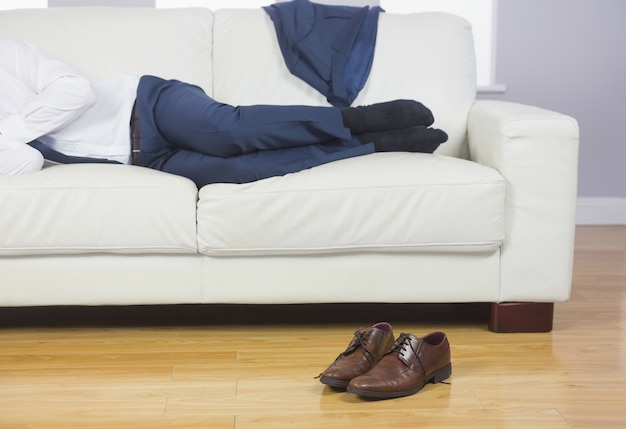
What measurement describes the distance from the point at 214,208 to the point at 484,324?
824 mm

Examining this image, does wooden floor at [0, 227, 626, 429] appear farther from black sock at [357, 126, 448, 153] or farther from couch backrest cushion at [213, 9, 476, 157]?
couch backrest cushion at [213, 9, 476, 157]

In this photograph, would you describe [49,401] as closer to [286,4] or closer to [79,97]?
[79,97]

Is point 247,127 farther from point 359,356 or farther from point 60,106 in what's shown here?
point 359,356

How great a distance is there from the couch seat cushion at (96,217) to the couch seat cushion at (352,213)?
0.21 feet

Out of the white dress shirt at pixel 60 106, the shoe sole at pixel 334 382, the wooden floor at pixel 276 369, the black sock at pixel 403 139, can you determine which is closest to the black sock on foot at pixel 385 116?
the black sock at pixel 403 139

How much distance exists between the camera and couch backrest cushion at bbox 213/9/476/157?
9.44 feet

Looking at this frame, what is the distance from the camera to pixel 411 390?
1.94 meters

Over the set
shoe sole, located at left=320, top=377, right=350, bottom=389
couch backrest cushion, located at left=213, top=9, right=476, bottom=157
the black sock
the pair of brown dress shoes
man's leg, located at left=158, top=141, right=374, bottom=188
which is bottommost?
shoe sole, located at left=320, top=377, right=350, bottom=389

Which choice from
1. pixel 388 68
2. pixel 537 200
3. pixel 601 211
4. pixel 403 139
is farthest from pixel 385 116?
pixel 601 211

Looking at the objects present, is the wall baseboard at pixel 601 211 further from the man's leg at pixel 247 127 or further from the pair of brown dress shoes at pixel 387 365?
the pair of brown dress shoes at pixel 387 365

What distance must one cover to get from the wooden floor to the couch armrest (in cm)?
15

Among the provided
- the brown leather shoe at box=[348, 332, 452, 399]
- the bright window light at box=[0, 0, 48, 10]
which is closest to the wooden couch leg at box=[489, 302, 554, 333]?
the brown leather shoe at box=[348, 332, 452, 399]

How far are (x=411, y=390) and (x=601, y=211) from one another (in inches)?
102

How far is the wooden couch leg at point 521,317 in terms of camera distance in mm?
2422
